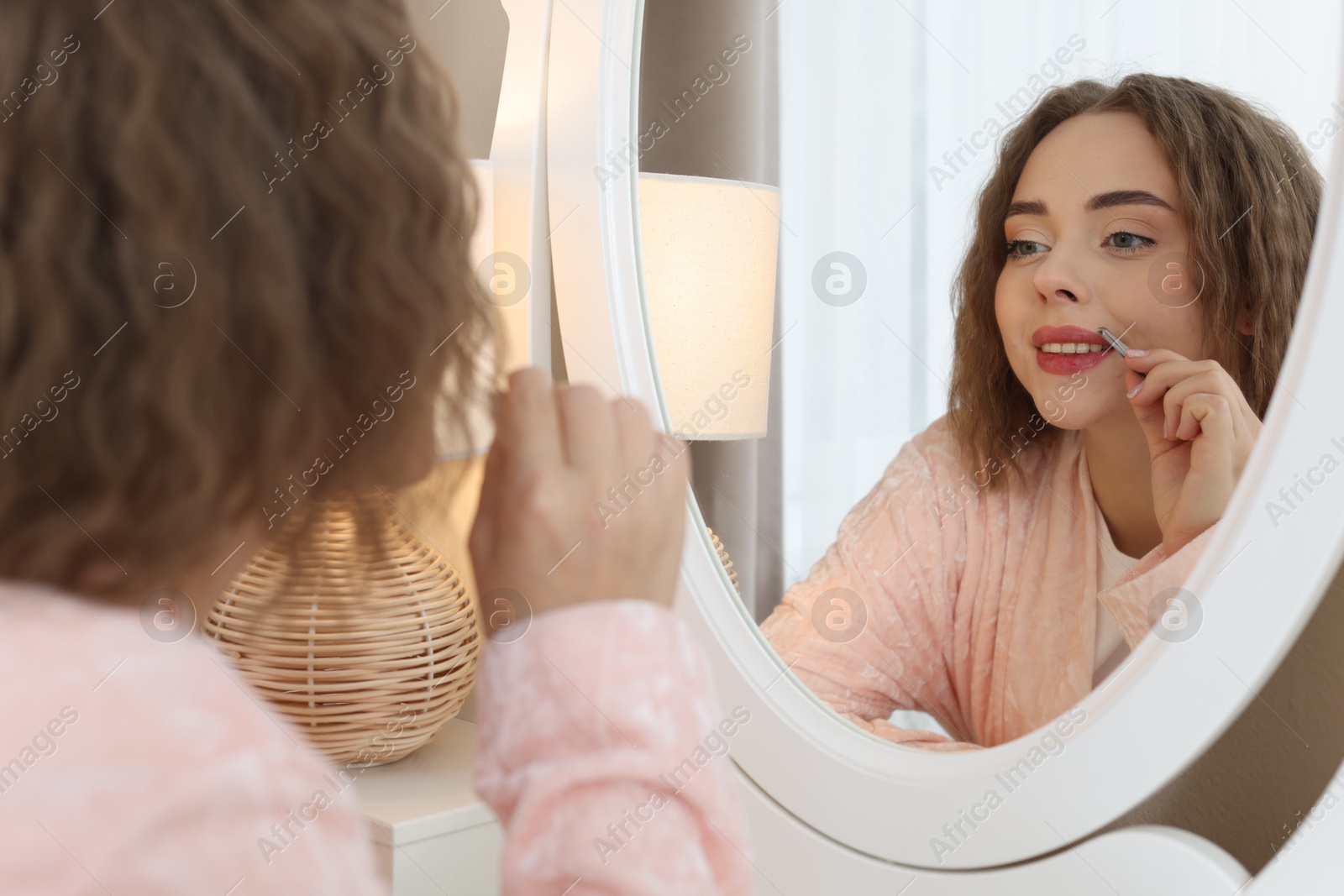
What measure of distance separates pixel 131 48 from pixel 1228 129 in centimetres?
44

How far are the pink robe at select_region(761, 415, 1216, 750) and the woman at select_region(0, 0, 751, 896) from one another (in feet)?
0.74

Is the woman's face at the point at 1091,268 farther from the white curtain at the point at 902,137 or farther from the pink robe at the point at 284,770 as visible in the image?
the pink robe at the point at 284,770

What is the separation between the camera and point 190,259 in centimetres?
31

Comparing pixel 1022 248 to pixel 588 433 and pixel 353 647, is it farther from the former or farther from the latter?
pixel 353 647

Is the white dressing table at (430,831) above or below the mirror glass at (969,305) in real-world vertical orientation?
below

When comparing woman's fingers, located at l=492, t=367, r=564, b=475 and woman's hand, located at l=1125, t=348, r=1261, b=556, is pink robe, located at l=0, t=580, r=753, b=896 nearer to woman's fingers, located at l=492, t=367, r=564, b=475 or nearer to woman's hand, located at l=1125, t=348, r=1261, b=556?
woman's fingers, located at l=492, t=367, r=564, b=475

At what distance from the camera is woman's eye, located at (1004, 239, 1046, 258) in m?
0.53

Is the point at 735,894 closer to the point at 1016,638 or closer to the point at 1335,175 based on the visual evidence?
the point at 1016,638

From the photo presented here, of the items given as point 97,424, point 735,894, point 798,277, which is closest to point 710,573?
point 798,277

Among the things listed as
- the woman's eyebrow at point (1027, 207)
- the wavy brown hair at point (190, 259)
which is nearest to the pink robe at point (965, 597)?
the woman's eyebrow at point (1027, 207)

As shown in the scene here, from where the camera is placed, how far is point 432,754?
0.92m

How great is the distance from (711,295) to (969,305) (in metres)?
0.19

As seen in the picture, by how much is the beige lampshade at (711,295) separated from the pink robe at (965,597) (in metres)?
0.11

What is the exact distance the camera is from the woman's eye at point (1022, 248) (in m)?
0.53
